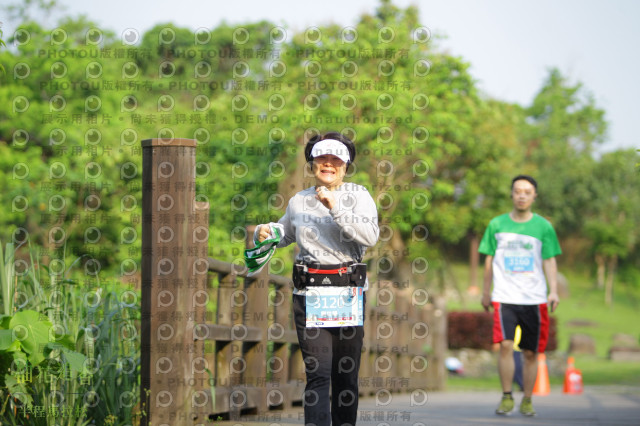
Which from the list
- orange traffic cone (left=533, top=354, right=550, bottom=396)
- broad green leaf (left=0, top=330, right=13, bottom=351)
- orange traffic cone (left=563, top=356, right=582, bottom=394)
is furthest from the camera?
orange traffic cone (left=563, top=356, right=582, bottom=394)

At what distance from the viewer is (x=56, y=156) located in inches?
810

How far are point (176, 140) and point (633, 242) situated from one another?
41.5 m

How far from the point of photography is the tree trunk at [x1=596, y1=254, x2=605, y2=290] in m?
42.4

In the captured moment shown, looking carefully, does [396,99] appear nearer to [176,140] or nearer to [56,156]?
[56,156]

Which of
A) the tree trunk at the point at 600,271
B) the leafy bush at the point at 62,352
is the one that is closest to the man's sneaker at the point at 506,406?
the leafy bush at the point at 62,352

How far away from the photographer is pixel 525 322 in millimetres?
6832

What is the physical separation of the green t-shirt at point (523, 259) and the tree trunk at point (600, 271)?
37075mm

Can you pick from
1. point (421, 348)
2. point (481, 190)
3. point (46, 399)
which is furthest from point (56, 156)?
point (46, 399)

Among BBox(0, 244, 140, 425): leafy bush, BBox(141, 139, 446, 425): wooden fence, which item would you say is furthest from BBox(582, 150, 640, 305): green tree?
BBox(0, 244, 140, 425): leafy bush

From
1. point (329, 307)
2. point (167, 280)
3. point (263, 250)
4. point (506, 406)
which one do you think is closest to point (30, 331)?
point (167, 280)

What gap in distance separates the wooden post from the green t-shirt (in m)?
3.04

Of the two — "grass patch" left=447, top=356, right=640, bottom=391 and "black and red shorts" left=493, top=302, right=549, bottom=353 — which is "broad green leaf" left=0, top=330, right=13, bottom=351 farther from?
"grass patch" left=447, top=356, right=640, bottom=391

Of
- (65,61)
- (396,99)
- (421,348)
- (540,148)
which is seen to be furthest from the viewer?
(540,148)

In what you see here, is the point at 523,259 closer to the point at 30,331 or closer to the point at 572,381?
the point at 30,331
